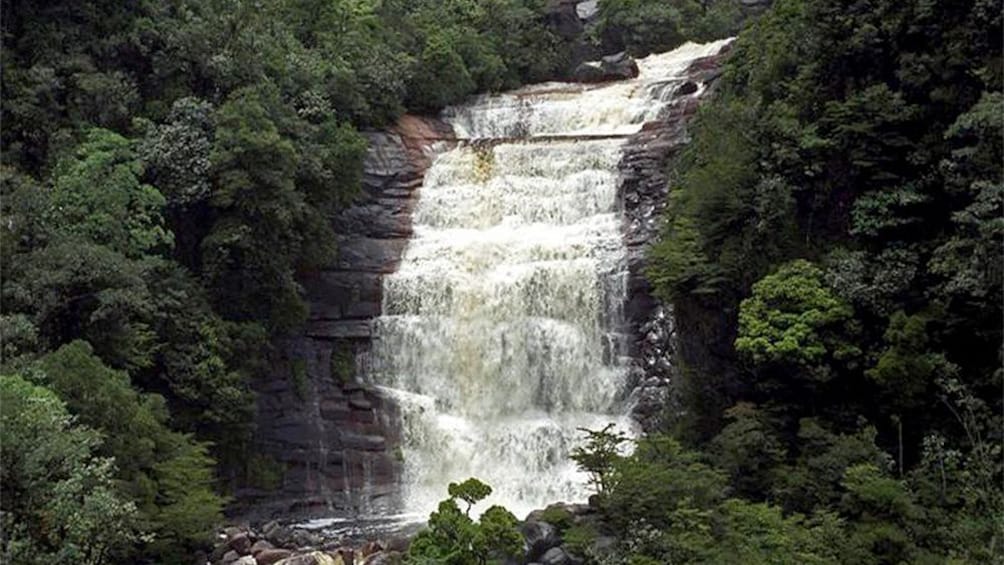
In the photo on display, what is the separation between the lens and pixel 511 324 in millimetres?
24484

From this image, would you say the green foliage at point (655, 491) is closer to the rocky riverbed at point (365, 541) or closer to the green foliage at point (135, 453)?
the rocky riverbed at point (365, 541)

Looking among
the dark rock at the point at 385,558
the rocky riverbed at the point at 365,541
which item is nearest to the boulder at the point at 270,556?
the rocky riverbed at the point at 365,541

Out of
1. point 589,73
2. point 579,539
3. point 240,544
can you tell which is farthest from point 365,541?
point 589,73

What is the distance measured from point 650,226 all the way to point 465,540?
1169cm

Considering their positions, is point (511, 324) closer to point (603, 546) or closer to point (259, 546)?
point (259, 546)

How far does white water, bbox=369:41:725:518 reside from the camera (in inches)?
918

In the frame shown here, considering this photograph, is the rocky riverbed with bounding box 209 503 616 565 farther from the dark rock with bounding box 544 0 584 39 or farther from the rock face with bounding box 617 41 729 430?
the dark rock with bounding box 544 0 584 39

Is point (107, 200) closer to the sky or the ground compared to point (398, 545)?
closer to the sky

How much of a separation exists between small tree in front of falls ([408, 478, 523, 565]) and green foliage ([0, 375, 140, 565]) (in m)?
4.10

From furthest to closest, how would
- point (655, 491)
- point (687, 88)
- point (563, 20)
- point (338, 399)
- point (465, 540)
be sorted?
point (563, 20)
point (687, 88)
point (338, 399)
point (655, 491)
point (465, 540)

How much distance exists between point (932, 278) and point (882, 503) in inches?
167

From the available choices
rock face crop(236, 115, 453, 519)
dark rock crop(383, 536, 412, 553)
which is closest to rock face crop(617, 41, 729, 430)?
rock face crop(236, 115, 453, 519)

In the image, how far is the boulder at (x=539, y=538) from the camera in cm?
1639

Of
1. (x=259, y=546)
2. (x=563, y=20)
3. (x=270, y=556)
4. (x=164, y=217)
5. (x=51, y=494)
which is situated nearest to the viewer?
(x=51, y=494)
